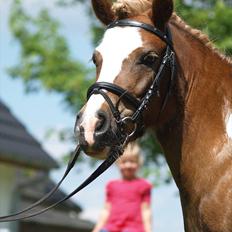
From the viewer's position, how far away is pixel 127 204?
8.45m

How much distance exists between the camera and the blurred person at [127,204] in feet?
27.6

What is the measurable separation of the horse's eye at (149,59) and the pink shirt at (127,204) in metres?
3.38

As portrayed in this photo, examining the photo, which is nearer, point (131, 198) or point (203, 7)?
point (131, 198)

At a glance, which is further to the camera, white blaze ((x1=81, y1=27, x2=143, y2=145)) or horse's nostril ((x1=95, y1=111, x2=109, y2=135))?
white blaze ((x1=81, y1=27, x2=143, y2=145))

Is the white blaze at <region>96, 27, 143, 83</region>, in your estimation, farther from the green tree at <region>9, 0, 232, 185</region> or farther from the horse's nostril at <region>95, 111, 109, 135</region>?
the green tree at <region>9, 0, 232, 185</region>

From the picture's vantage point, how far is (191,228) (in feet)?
16.8

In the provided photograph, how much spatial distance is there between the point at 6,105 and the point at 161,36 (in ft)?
37.3

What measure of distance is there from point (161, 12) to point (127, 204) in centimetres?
343

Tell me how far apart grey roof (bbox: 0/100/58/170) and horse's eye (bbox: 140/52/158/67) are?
862cm

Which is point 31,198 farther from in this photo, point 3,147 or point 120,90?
point 120,90

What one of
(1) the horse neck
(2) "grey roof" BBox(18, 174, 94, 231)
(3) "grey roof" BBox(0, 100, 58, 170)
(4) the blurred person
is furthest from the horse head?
(2) "grey roof" BBox(18, 174, 94, 231)

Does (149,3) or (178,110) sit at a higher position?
(149,3)

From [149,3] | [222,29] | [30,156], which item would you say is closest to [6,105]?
[30,156]

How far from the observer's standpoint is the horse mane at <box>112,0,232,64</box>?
5406 mm
